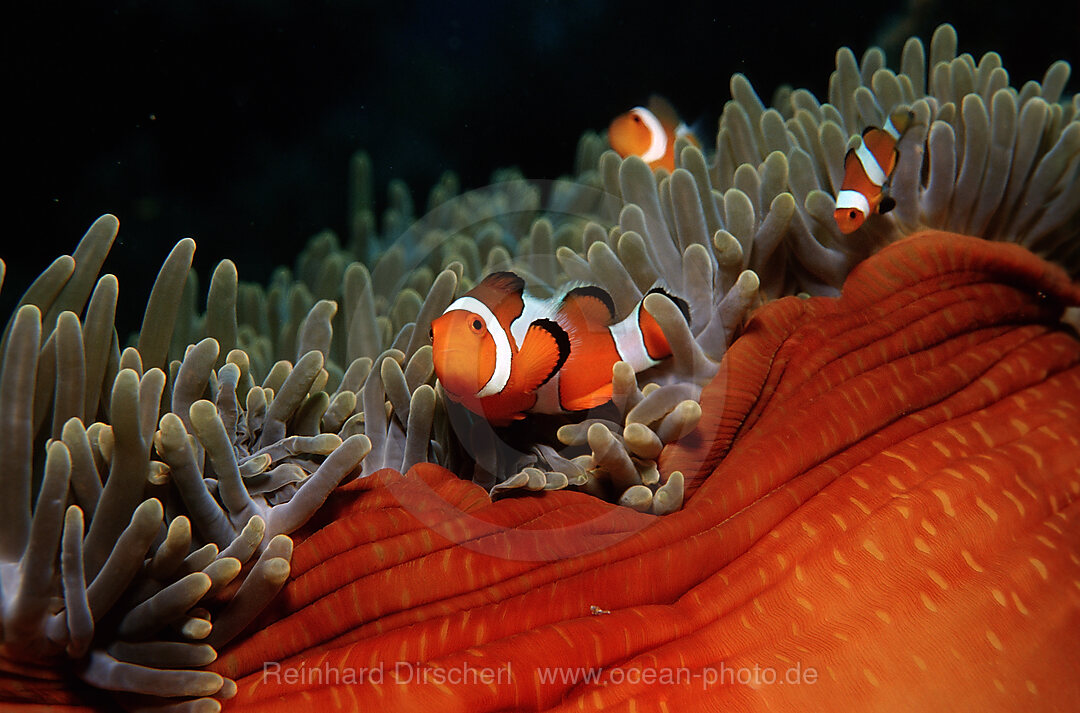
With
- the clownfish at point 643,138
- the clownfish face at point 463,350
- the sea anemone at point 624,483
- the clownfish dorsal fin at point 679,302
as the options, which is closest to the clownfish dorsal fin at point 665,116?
the clownfish at point 643,138

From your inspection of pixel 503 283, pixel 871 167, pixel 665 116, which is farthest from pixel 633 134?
pixel 503 283

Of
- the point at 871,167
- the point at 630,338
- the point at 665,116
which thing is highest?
the point at 665,116

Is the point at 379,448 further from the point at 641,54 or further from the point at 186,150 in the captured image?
the point at 641,54

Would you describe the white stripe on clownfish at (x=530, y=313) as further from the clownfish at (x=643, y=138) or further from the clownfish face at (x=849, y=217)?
the clownfish at (x=643, y=138)

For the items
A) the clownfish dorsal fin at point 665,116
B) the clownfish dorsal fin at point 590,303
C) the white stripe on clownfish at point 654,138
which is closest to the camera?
the clownfish dorsal fin at point 590,303

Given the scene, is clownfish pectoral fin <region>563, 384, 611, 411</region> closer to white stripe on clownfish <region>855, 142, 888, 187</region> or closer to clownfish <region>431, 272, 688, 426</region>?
clownfish <region>431, 272, 688, 426</region>

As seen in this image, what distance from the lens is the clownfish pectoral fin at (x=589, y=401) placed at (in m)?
1.09

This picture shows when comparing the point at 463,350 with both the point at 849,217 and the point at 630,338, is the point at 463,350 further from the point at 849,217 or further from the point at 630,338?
the point at 849,217

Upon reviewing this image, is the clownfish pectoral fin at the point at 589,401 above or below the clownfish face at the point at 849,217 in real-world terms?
below

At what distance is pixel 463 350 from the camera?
37.9 inches

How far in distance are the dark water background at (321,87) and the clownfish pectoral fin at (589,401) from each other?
2.19 m

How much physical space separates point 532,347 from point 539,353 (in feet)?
0.04

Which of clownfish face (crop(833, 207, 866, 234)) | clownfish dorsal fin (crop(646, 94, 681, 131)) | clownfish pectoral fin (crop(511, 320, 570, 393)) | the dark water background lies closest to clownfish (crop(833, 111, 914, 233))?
clownfish face (crop(833, 207, 866, 234))

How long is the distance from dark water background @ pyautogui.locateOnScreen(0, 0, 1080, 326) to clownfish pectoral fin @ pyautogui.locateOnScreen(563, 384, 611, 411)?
2191mm
